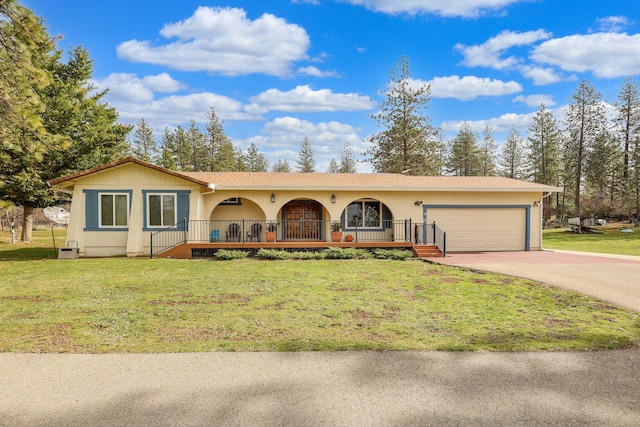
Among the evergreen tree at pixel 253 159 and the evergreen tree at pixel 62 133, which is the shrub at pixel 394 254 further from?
the evergreen tree at pixel 253 159

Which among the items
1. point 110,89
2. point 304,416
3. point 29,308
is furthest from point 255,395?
point 110,89

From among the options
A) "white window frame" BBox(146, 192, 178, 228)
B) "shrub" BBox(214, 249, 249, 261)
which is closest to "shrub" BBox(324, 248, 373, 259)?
"shrub" BBox(214, 249, 249, 261)

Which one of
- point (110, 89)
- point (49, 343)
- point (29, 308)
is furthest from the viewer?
point (110, 89)

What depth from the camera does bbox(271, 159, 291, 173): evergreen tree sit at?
5444 centimetres

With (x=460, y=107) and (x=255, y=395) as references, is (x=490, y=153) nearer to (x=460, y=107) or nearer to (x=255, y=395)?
(x=460, y=107)

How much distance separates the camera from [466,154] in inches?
1861

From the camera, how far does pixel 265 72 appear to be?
24.3 m

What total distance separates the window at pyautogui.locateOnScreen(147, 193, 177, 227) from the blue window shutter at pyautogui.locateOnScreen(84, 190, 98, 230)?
6.19ft

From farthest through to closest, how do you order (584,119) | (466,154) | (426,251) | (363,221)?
(466,154) < (584,119) < (363,221) < (426,251)

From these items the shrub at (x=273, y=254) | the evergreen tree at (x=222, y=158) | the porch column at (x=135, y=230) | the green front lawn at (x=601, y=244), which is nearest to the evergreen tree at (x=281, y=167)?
the evergreen tree at (x=222, y=158)

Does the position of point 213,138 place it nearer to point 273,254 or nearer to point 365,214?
point 365,214

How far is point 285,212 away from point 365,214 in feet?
11.5

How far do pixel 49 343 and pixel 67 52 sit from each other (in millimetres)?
22676

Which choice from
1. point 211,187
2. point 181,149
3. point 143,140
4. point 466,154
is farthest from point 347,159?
point 211,187
